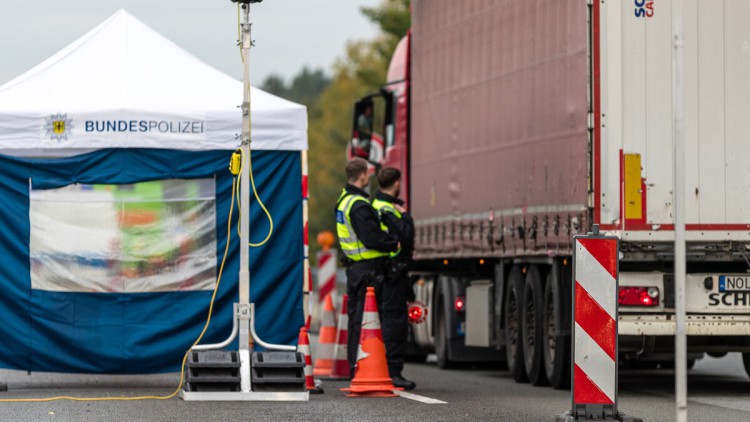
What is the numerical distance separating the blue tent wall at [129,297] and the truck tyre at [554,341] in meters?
2.16

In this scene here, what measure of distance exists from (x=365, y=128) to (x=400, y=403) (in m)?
9.07

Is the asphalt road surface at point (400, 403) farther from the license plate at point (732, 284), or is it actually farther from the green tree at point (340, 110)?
the green tree at point (340, 110)

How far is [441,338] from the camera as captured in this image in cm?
2041

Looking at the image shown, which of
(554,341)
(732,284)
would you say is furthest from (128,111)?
(732,284)

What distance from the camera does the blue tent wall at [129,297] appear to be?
15.4 meters

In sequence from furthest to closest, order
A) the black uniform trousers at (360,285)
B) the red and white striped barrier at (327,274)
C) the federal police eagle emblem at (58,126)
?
the red and white striped barrier at (327,274), the black uniform trousers at (360,285), the federal police eagle emblem at (58,126)

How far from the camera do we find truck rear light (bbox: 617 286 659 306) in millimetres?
14266

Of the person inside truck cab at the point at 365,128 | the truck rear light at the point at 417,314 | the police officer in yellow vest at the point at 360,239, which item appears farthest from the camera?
the person inside truck cab at the point at 365,128

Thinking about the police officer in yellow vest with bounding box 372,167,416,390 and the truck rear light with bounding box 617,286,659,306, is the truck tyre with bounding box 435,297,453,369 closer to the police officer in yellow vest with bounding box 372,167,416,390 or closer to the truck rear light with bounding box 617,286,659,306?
the police officer in yellow vest with bounding box 372,167,416,390

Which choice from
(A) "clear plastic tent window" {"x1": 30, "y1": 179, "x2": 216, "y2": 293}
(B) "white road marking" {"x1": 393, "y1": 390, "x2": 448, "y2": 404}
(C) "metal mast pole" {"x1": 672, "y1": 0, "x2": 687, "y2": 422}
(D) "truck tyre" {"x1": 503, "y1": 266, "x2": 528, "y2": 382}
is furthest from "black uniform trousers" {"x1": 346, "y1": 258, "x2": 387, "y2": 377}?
(C) "metal mast pole" {"x1": 672, "y1": 0, "x2": 687, "y2": 422}

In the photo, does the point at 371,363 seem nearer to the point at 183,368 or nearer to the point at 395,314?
the point at 395,314

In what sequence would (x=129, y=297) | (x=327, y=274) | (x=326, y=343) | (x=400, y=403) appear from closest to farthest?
(x=400, y=403) < (x=129, y=297) < (x=326, y=343) < (x=327, y=274)

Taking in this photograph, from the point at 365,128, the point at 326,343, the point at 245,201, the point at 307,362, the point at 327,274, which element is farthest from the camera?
the point at 327,274

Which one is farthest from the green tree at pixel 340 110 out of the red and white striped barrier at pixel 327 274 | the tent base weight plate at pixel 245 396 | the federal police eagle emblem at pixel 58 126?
the tent base weight plate at pixel 245 396
